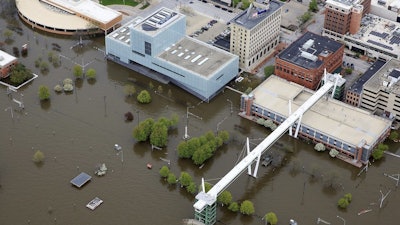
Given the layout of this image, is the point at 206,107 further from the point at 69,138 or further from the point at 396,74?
the point at 396,74

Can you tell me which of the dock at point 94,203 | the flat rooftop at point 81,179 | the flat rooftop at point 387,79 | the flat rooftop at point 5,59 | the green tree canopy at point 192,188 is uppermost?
the flat rooftop at point 387,79

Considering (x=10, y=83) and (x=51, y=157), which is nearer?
(x=51, y=157)

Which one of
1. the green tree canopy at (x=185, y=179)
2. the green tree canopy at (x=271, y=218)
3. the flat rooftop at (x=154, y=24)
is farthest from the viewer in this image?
the flat rooftop at (x=154, y=24)

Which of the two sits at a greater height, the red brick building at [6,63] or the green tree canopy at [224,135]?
the red brick building at [6,63]

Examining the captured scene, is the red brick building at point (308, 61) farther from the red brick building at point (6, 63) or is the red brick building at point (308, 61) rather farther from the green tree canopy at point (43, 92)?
the red brick building at point (6, 63)

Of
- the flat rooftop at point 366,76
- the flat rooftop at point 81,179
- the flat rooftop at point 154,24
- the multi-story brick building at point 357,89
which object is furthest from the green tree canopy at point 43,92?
the flat rooftop at point 366,76

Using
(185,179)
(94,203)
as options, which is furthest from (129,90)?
(94,203)

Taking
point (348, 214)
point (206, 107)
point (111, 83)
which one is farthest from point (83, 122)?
point (348, 214)
